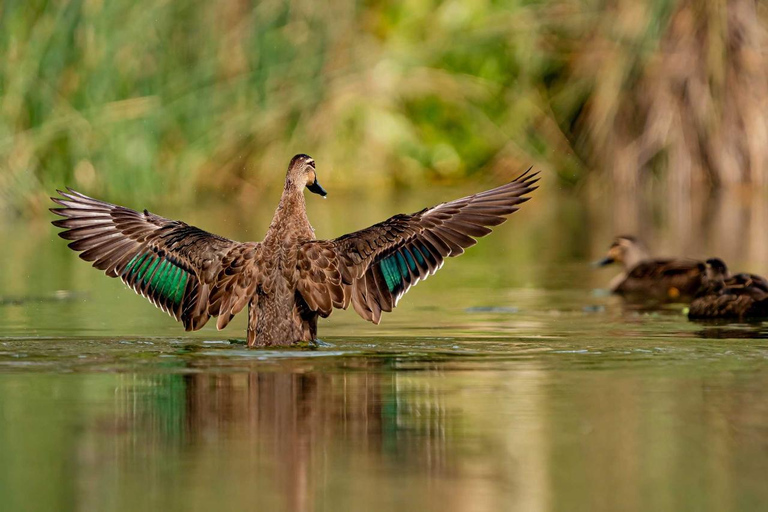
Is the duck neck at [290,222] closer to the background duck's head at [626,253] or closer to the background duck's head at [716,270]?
the background duck's head at [716,270]

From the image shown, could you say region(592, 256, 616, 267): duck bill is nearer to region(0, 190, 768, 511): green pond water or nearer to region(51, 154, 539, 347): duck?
region(0, 190, 768, 511): green pond water

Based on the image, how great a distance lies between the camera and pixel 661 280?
12516 mm

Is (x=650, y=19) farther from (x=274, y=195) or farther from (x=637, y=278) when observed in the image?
(x=637, y=278)

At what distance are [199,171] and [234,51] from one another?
1.98 metres

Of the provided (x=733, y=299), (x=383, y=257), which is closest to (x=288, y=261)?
(x=383, y=257)

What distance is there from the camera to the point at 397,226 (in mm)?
8758

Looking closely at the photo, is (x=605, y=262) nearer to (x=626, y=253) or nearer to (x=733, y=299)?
(x=626, y=253)

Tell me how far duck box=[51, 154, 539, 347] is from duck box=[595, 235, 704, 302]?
10.8 ft

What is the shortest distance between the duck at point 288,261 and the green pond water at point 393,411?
0.72 feet

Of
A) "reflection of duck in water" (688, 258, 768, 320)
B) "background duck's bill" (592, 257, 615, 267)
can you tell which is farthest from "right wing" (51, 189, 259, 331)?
"background duck's bill" (592, 257, 615, 267)

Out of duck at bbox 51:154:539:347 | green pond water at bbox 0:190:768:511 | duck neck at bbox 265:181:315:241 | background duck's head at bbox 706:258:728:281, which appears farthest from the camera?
background duck's head at bbox 706:258:728:281

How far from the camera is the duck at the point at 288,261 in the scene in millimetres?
8523

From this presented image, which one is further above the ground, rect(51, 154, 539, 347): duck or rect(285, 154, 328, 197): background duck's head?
rect(285, 154, 328, 197): background duck's head

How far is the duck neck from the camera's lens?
877 cm
